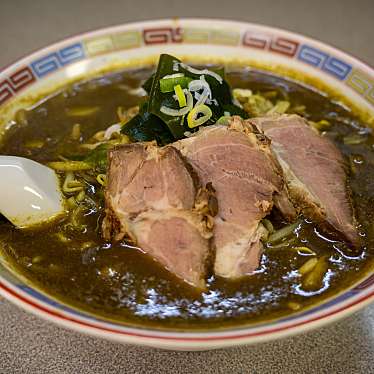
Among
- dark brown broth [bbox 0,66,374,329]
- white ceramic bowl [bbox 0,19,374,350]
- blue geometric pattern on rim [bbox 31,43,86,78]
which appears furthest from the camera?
blue geometric pattern on rim [bbox 31,43,86,78]

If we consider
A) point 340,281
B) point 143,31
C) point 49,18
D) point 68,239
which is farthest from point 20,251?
point 49,18

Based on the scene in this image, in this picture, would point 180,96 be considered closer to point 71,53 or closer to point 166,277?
point 166,277

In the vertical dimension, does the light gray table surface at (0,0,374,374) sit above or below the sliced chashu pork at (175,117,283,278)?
below

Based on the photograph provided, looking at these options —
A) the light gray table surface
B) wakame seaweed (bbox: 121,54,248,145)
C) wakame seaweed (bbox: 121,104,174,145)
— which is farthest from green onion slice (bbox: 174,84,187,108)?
the light gray table surface

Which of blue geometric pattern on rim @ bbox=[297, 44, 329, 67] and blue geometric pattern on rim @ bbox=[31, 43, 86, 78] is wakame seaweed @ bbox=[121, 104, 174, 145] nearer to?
blue geometric pattern on rim @ bbox=[31, 43, 86, 78]

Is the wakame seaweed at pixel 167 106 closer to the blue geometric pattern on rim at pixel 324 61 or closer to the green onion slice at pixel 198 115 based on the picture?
the green onion slice at pixel 198 115
